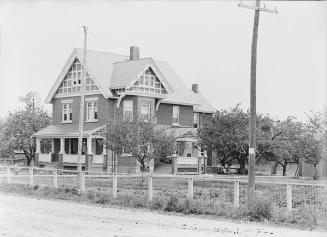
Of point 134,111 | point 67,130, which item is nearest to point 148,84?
point 134,111

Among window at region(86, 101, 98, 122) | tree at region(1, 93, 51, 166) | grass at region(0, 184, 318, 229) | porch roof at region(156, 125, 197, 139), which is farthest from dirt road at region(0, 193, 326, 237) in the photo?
tree at region(1, 93, 51, 166)

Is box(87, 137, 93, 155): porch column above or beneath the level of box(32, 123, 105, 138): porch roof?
beneath

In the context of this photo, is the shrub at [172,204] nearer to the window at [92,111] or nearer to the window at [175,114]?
the window at [92,111]

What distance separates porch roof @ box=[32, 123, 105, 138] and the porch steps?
207 inches

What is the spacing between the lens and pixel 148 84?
43.1 meters

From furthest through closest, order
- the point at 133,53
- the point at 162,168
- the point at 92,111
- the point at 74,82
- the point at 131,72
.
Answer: the point at 133,53 → the point at 74,82 → the point at 92,111 → the point at 162,168 → the point at 131,72

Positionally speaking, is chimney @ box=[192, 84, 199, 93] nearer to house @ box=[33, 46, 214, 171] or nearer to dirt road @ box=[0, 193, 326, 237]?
house @ box=[33, 46, 214, 171]

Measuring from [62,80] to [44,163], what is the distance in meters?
6.74

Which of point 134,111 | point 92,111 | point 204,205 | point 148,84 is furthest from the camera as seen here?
point 92,111

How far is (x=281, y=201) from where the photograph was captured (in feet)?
57.8

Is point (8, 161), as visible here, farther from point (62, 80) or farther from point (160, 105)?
point (160, 105)

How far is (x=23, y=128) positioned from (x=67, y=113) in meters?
12.4

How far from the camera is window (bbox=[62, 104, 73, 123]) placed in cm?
4647

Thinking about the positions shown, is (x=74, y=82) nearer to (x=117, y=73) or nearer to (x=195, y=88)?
(x=117, y=73)
